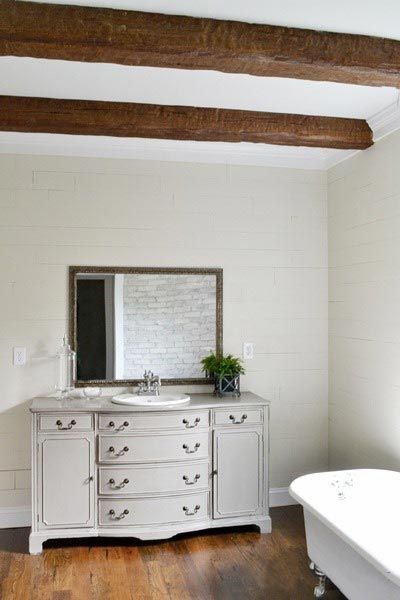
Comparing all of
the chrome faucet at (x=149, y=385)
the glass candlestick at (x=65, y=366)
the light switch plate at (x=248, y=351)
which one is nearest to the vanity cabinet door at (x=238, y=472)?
the chrome faucet at (x=149, y=385)

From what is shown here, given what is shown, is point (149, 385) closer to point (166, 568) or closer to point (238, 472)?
point (238, 472)

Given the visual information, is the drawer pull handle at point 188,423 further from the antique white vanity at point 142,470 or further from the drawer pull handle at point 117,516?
the drawer pull handle at point 117,516

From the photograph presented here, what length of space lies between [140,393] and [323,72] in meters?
Answer: 2.38

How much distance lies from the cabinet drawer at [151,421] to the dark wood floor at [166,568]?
717 millimetres

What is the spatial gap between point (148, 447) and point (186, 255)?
1.39 metres

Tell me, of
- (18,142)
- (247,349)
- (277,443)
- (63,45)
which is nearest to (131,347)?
(247,349)

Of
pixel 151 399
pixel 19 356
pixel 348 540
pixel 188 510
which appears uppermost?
pixel 19 356

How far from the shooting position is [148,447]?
12.2 feet

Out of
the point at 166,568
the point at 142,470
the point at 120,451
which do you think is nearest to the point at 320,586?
the point at 166,568

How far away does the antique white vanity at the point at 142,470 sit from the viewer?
3.63 m

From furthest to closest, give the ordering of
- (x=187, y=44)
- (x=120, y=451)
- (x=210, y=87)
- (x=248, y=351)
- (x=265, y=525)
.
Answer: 1. (x=248, y=351)
2. (x=265, y=525)
3. (x=120, y=451)
4. (x=210, y=87)
5. (x=187, y=44)

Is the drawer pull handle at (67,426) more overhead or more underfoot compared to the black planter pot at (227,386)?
more underfoot

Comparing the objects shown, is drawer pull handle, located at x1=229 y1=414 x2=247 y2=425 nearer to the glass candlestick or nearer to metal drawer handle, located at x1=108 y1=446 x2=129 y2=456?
metal drawer handle, located at x1=108 y1=446 x2=129 y2=456

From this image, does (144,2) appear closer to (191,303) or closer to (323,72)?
(323,72)
